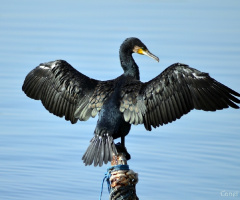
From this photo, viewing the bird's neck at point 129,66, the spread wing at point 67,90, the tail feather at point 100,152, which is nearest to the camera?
the tail feather at point 100,152

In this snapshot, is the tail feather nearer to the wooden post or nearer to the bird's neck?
the wooden post

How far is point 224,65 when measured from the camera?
47.0 feet

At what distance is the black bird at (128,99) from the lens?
893 centimetres

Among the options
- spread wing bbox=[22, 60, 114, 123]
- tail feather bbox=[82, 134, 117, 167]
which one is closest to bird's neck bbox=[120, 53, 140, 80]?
spread wing bbox=[22, 60, 114, 123]

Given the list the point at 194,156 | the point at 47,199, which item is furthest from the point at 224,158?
the point at 47,199

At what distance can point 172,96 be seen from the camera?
9.19 meters

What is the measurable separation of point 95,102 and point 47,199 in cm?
173

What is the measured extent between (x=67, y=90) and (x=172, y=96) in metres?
1.09

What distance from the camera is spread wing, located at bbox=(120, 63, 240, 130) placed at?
8.96m

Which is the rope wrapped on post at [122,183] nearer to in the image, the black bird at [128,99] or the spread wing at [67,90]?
the black bird at [128,99]

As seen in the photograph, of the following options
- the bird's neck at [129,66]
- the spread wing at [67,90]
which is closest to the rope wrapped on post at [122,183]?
the spread wing at [67,90]

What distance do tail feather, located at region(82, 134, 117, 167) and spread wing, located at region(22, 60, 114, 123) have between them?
1.72ft

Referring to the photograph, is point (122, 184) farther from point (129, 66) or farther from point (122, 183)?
point (129, 66)

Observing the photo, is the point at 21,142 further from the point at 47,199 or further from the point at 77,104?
the point at 77,104
